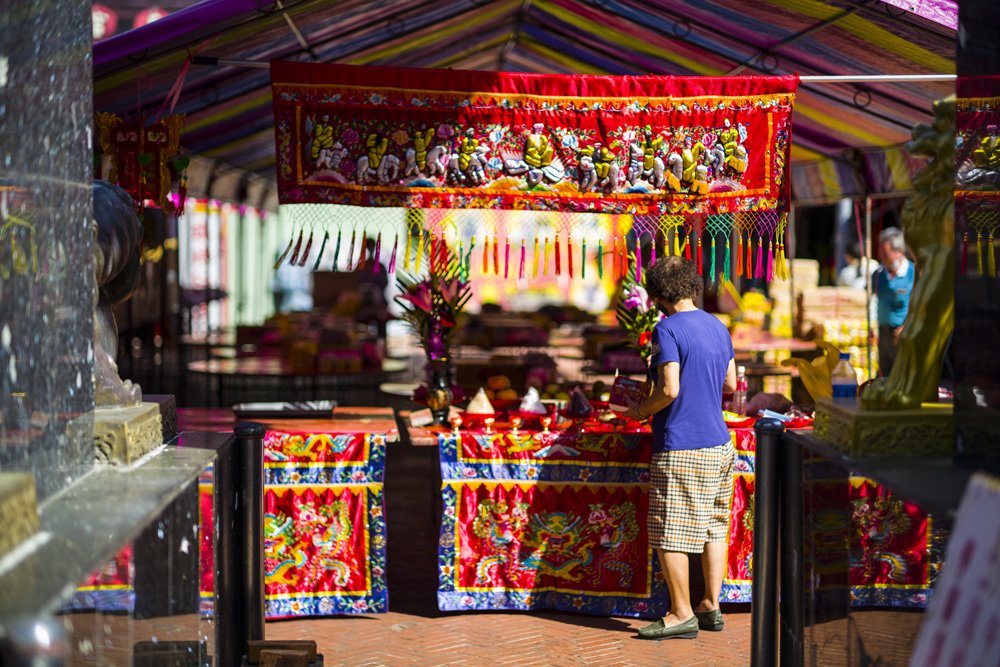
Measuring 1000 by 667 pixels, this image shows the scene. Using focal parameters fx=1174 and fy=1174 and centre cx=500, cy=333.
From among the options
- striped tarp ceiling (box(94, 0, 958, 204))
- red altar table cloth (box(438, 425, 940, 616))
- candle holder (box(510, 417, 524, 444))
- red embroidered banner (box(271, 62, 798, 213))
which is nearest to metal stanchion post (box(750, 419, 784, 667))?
red altar table cloth (box(438, 425, 940, 616))

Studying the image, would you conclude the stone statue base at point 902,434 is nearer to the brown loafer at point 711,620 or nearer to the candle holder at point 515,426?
the brown loafer at point 711,620

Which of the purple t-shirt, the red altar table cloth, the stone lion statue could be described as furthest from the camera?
the red altar table cloth

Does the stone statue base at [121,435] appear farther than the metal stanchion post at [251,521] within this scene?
No

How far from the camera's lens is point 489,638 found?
18.0 feet

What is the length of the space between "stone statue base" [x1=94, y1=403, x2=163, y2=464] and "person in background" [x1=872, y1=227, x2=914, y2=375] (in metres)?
6.23

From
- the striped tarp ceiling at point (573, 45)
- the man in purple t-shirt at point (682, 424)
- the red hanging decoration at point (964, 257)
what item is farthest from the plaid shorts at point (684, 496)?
the striped tarp ceiling at point (573, 45)

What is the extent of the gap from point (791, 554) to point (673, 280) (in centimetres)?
142

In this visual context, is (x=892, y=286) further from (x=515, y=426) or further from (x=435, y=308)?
(x=515, y=426)

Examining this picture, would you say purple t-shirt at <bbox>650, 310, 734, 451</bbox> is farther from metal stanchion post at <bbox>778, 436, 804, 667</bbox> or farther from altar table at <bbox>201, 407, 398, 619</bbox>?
altar table at <bbox>201, 407, 398, 619</bbox>

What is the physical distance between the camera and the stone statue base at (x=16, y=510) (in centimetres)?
237

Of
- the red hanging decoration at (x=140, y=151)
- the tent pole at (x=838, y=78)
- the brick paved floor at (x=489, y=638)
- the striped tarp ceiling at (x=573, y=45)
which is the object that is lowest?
the brick paved floor at (x=489, y=638)

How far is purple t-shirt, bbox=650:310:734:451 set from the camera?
5.26m

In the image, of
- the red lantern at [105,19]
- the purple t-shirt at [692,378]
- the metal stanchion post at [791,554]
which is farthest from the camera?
the red lantern at [105,19]

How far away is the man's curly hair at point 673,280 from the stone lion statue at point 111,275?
7.46 ft
